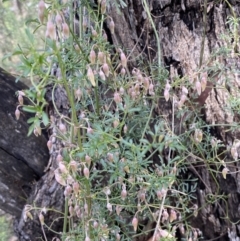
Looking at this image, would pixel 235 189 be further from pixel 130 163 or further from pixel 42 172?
pixel 42 172

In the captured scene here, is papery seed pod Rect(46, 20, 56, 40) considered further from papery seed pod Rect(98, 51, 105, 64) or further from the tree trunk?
the tree trunk

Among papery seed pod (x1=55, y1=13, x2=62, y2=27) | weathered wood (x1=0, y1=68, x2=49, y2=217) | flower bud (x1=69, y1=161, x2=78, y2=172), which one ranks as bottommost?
weathered wood (x1=0, y1=68, x2=49, y2=217)

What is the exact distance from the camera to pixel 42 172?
67.5 inches

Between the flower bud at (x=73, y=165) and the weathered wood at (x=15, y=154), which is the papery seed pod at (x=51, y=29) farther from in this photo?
the weathered wood at (x=15, y=154)

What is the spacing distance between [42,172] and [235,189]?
67 cm

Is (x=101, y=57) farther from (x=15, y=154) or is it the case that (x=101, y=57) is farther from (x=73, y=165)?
(x=15, y=154)

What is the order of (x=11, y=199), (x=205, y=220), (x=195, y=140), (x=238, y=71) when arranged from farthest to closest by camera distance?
(x=11, y=199), (x=205, y=220), (x=238, y=71), (x=195, y=140)

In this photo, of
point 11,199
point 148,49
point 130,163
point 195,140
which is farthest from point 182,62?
point 11,199

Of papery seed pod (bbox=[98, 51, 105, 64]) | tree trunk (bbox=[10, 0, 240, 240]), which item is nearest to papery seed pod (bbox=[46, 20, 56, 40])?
papery seed pod (bbox=[98, 51, 105, 64])

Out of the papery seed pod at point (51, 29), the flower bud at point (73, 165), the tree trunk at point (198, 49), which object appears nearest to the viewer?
the papery seed pod at point (51, 29)

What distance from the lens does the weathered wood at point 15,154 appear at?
1627mm

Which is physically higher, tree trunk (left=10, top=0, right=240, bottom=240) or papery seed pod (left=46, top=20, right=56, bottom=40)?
papery seed pod (left=46, top=20, right=56, bottom=40)

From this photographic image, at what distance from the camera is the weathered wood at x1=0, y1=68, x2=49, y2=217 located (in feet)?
5.34

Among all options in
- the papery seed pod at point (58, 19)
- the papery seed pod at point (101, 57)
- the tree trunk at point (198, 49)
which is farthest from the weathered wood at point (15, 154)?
the papery seed pod at point (58, 19)
